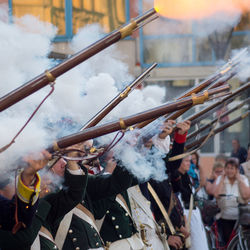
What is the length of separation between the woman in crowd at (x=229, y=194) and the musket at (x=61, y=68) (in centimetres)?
543

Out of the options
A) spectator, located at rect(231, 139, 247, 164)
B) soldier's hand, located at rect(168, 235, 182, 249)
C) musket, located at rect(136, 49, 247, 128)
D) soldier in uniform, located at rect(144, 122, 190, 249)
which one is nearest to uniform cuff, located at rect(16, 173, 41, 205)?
musket, located at rect(136, 49, 247, 128)

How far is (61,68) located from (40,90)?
2.39 feet

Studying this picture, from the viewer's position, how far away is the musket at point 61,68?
116 inches

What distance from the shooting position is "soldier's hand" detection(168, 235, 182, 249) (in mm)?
6305

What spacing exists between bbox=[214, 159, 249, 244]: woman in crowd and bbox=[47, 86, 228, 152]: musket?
4.90 metres

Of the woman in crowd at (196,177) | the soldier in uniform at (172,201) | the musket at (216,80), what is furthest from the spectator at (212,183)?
the musket at (216,80)

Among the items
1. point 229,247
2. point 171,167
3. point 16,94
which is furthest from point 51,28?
point 229,247

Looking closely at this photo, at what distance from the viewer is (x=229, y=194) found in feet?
27.6

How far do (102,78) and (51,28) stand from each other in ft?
3.92

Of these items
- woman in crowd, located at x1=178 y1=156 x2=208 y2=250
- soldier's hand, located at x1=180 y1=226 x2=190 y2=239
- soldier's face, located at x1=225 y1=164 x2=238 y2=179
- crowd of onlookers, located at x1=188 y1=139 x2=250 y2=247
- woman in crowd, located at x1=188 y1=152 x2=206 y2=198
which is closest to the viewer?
soldier's hand, located at x1=180 y1=226 x2=190 y2=239

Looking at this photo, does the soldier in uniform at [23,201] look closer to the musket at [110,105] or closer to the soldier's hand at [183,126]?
the musket at [110,105]

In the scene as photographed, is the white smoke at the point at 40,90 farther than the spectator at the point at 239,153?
No

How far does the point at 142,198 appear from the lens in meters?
5.63

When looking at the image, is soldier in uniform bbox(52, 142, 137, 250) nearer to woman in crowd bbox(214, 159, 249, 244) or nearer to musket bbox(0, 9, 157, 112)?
musket bbox(0, 9, 157, 112)
